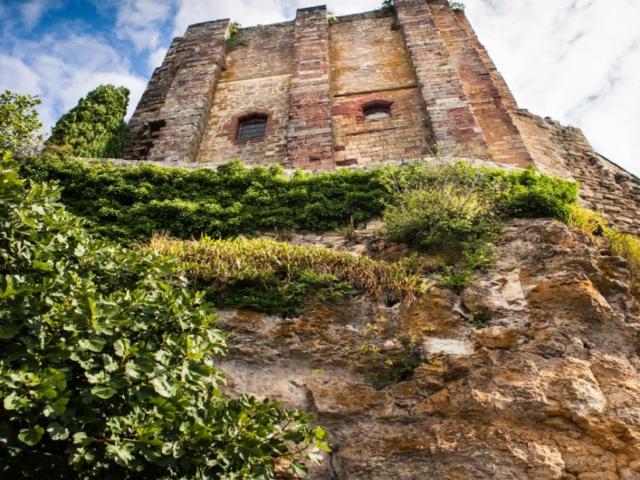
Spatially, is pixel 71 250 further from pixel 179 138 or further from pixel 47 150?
pixel 179 138

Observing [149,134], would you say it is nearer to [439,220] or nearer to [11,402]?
[439,220]

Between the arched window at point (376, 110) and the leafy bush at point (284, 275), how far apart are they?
7528 mm

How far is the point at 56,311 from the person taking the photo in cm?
320

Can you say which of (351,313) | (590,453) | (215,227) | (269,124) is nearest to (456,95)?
(269,124)

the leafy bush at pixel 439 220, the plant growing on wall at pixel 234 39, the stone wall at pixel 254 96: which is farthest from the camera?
the plant growing on wall at pixel 234 39

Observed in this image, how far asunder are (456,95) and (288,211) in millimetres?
6627

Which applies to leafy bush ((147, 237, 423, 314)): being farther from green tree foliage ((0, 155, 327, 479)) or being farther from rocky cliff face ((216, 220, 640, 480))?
green tree foliage ((0, 155, 327, 479))

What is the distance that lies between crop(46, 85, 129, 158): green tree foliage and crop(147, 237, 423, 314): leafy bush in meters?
5.68

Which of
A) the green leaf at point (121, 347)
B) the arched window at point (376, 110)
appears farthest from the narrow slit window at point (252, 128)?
the green leaf at point (121, 347)

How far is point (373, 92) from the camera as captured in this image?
1357cm

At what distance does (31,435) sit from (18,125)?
764 centimetres

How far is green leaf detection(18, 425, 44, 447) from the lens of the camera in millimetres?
2615

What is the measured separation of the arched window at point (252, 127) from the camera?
43.3ft

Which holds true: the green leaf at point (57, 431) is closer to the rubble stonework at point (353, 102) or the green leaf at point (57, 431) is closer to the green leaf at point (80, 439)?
the green leaf at point (80, 439)
